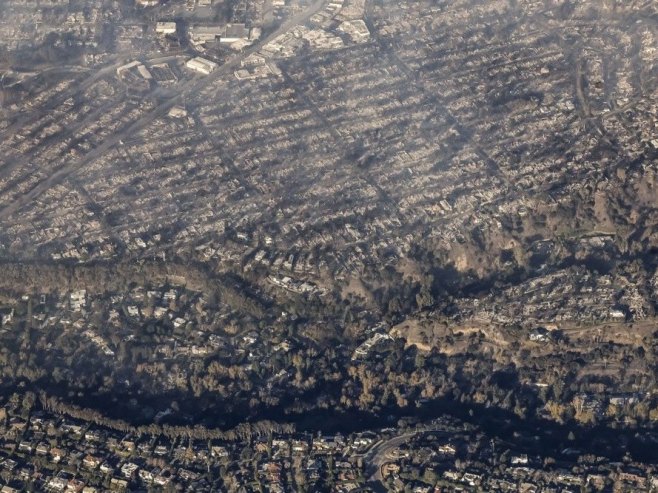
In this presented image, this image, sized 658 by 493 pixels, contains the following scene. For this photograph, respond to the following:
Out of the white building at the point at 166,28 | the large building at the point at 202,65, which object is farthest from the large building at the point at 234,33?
the white building at the point at 166,28

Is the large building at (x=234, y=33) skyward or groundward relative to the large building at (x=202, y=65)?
skyward

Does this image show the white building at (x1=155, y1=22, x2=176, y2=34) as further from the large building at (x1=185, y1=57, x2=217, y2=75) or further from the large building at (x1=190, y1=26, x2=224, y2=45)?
the large building at (x1=185, y1=57, x2=217, y2=75)

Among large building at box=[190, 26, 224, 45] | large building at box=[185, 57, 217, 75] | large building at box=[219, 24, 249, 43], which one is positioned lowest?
large building at box=[185, 57, 217, 75]

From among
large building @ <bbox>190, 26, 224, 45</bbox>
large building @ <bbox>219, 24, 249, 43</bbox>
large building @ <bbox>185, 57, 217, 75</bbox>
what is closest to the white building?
large building @ <bbox>190, 26, 224, 45</bbox>

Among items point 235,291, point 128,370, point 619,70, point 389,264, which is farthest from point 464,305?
point 619,70

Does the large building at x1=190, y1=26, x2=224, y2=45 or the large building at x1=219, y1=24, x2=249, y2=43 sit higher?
the large building at x1=219, y1=24, x2=249, y2=43

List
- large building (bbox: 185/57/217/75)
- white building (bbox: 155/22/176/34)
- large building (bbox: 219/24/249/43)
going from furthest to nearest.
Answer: white building (bbox: 155/22/176/34), large building (bbox: 219/24/249/43), large building (bbox: 185/57/217/75)

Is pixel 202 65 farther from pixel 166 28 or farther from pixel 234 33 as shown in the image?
pixel 166 28

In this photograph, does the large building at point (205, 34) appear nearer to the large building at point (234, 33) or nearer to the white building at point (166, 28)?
the large building at point (234, 33)

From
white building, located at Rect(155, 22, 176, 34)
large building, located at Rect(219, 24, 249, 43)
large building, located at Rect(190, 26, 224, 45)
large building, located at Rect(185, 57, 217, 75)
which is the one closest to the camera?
large building, located at Rect(185, 57, 217, 75)

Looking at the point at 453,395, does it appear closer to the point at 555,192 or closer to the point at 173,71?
the point at 555,192

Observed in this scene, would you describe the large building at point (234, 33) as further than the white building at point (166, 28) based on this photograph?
No
